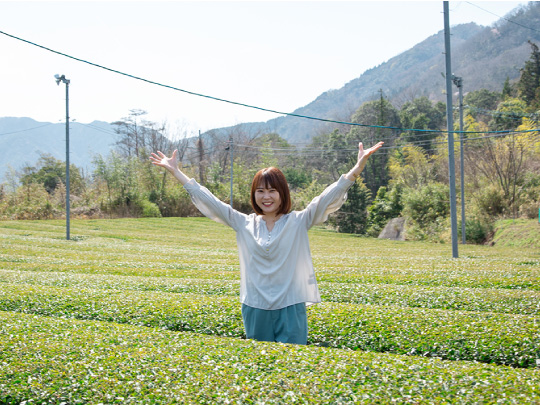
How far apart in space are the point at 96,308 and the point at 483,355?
6.44m

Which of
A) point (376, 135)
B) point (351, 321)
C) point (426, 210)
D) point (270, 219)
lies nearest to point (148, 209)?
point (426, 210)

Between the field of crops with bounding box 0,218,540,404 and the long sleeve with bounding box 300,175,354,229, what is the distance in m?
1.54

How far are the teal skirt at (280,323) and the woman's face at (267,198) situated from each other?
0.87 m

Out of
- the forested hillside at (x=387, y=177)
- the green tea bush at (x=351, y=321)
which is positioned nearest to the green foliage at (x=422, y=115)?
the forested hillside at (x=387, y=177)

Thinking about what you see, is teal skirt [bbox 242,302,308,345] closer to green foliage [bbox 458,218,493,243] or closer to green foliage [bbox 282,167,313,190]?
green foliage [bbox 458,218,493,243]

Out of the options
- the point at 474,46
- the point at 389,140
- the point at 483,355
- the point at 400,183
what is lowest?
the point at 483,355

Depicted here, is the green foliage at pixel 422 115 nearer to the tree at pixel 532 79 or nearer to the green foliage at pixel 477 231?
the tree at pixel 532 79

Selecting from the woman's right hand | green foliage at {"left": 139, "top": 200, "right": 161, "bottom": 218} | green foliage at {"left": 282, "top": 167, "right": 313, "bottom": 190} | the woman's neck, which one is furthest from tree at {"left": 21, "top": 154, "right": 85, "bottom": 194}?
the woman's neck

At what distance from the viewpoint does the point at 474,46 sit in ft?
554

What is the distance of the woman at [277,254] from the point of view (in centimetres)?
416

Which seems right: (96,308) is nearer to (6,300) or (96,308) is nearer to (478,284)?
(6,300)

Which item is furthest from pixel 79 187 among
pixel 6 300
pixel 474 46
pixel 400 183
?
pixel 474 46

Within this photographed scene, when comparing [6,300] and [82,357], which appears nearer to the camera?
[82,357]

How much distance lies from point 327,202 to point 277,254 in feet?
2.02
